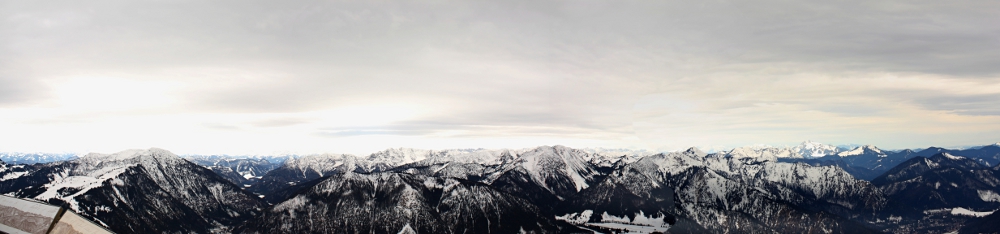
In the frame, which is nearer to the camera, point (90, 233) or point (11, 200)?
point (90, 233)

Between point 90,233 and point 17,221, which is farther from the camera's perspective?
point 17,221

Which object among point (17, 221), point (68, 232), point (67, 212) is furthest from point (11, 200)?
point (68, 232)

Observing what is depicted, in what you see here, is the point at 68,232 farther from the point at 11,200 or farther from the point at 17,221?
the point at 11,200

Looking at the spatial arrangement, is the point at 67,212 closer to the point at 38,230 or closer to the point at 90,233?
the point at 38,230

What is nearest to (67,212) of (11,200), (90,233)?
(90,233)

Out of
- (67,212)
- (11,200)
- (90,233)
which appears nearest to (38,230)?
(67,212)

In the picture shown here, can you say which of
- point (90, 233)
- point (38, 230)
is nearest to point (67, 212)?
point (38, 230)

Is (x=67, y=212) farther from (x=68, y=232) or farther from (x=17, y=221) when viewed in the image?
(x=17, y=221)

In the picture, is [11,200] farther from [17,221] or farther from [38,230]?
[38,230]
